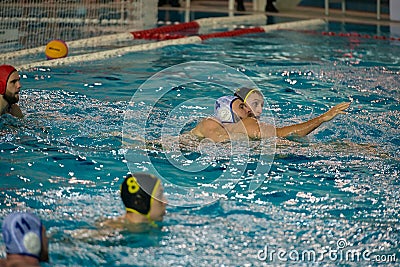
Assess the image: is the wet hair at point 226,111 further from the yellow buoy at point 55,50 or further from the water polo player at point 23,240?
the yellow buoy at point 55,50

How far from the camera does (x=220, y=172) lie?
471cm

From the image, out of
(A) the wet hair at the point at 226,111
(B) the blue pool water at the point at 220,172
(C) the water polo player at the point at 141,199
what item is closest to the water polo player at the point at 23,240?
(B) the blue pool water at the point at 220,172

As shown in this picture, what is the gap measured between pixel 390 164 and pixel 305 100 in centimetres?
210

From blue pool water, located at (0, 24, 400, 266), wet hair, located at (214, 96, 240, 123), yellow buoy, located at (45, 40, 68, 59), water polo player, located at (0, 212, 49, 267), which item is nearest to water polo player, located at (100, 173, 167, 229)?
blue pool water, located at (0, 24, 400, 266)

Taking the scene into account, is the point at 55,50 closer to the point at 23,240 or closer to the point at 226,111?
the point at 226,111

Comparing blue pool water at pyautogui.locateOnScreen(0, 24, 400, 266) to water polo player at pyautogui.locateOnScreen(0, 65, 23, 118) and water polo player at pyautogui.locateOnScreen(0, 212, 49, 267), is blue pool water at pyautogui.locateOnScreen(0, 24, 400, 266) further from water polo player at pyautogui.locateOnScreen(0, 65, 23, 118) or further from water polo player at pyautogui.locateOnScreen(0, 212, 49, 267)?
water polo player at pyautogui.locateOnScreen(0, 212, 49, 267)

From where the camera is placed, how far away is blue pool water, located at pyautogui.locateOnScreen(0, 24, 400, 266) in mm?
3525

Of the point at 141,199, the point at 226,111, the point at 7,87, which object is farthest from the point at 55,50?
the point at 141,199

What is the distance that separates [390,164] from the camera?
4926 millimetres

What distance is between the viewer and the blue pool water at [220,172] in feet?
11.6

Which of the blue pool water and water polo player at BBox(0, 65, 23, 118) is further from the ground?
water polo player at BBox(0, 65, 23, 118)

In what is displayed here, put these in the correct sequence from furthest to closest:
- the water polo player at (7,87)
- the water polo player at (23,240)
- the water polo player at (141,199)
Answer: the water polo player at (7,87) → the water polo player at (141,199) → the water polo player at (23,240)

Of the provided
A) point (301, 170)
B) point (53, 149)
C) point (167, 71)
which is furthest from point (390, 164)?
point (167, 71)

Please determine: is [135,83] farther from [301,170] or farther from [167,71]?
[301,170]
